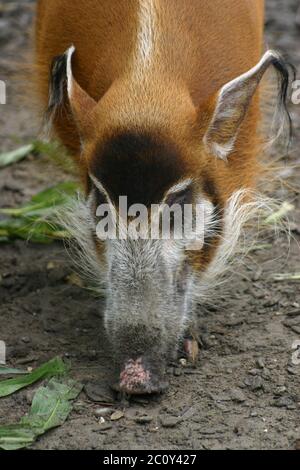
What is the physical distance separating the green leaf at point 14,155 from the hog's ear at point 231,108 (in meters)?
2.83

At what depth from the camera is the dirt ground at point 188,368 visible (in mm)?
4168

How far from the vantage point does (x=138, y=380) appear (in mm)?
4230

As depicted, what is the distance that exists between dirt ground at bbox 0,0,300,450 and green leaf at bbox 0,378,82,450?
48 millimetres

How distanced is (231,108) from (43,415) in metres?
1.64

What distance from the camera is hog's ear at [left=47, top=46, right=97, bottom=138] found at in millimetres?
4523

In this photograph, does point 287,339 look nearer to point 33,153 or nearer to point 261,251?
point 261,251

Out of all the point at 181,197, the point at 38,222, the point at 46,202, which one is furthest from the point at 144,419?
the point at 46,202

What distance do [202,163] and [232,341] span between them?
3.42ft

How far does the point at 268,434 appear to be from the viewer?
413 cm

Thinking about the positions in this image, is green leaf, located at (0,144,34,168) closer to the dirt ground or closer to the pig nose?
the dirt ground

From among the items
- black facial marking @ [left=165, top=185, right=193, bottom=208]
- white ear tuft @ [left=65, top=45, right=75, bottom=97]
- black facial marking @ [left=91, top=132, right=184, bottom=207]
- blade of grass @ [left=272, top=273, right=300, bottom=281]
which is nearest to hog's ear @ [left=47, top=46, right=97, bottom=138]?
white ear tuft @ [left=65, top=45, right=75, bottom=97]

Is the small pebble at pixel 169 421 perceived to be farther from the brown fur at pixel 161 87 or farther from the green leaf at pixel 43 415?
the brown fur at pixel 161 87

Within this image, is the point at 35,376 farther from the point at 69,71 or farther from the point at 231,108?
the point at 231,108
